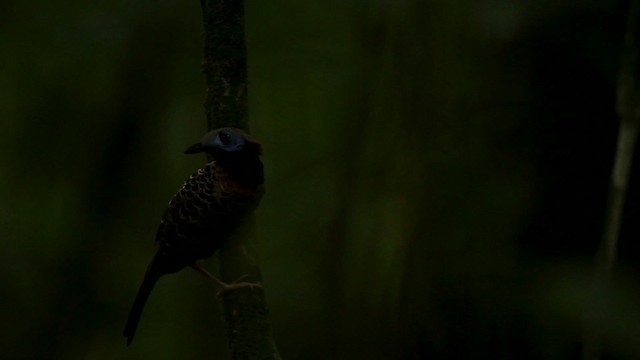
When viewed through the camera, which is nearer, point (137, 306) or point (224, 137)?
point (224, 137)

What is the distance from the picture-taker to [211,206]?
130 cm

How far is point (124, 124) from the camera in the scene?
1.98m

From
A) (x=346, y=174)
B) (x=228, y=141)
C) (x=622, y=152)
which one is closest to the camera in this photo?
(x=228, y=141)

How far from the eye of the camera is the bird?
1.13m

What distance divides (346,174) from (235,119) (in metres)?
0.41

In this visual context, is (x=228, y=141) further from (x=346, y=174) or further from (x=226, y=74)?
(x=346, y=174)

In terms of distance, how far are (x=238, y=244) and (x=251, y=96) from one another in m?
0.95

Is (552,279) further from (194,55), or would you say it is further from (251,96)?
(194,55)

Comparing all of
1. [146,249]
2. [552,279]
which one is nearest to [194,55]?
[146,249]

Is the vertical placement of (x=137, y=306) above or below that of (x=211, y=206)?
below

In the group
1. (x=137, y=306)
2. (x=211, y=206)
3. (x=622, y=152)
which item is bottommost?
(x=137, y=306)

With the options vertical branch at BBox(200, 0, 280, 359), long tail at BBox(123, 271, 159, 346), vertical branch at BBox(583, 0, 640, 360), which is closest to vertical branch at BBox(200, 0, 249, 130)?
vertical branch at BBox(200, 0, 280, 359)

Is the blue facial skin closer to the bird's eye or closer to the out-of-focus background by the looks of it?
the bird's eye

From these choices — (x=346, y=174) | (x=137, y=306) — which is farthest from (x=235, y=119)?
(x=346, y=174)
